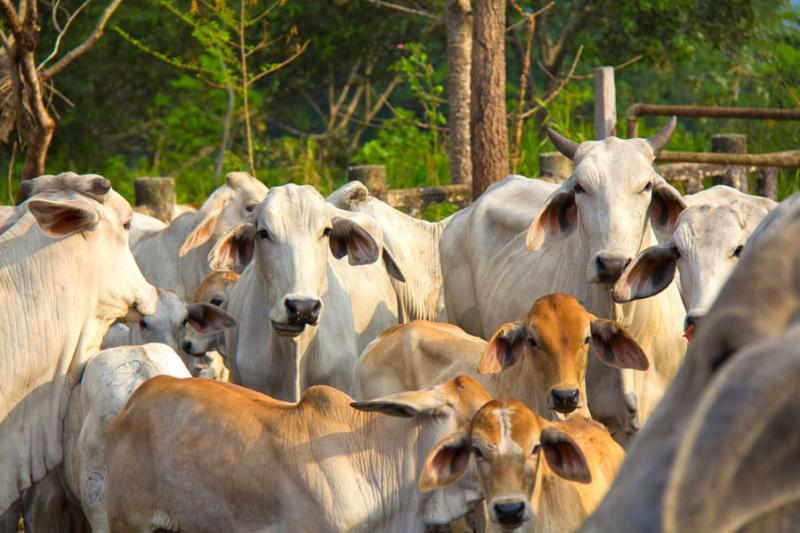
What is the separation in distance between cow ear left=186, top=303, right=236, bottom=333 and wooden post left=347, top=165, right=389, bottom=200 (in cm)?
381

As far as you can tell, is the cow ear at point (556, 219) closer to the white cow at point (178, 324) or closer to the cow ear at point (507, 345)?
the cow ear at point (507, 345)

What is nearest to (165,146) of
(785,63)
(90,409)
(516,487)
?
(785,63)

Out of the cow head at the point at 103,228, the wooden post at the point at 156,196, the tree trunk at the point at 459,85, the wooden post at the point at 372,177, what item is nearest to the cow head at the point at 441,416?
the cow head at the point at 103,228

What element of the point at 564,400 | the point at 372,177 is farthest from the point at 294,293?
the point at 372,177

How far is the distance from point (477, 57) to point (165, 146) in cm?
1088

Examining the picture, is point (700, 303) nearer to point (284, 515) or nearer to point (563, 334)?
point (563, 334)

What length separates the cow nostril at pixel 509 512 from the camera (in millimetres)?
4250

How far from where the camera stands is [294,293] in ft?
19.7

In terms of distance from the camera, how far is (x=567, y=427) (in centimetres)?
507

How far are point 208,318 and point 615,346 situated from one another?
2.09m

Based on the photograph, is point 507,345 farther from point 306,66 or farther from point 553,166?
point 306,66

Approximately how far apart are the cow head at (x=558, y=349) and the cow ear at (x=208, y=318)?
5.15 feet

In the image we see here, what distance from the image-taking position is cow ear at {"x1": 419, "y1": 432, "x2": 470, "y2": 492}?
170 inches

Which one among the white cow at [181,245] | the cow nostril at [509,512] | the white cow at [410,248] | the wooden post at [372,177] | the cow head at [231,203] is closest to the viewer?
the cow nostril at [509,512]
